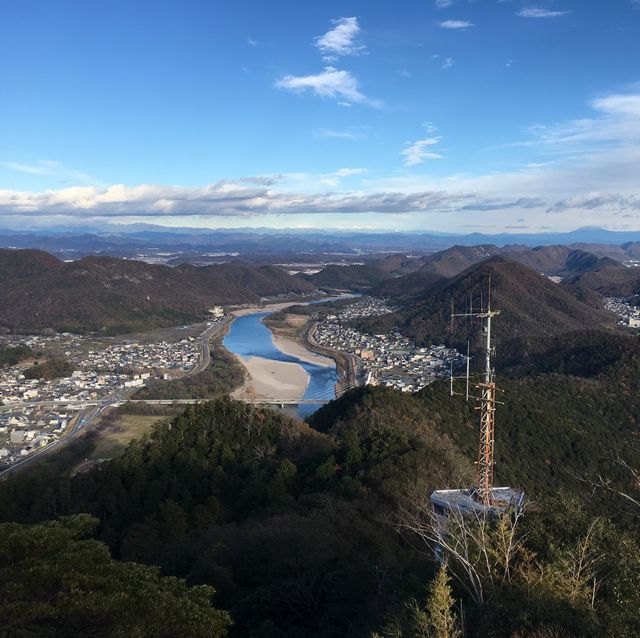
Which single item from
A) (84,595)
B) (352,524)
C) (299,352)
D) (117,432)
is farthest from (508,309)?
(84,595)

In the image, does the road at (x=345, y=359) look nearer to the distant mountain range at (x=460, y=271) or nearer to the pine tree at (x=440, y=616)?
the pine tree at (x=440, y=616)

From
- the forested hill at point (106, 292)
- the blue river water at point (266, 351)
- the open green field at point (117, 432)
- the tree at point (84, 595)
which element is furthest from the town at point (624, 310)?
the tree at point (84, 595)

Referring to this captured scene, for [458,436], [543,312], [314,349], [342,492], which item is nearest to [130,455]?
[342,492]

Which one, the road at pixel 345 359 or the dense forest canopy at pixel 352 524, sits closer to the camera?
the dense forest canopy at pixel 352 524

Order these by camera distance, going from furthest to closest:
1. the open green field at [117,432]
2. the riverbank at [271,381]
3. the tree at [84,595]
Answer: the riverbank at [271,381]
the open green field at [117,432]
the tree at [84,595]

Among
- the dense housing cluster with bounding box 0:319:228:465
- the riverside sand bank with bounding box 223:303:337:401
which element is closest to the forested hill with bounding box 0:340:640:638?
the dense housing cluster with bounding box 0:319:228:465

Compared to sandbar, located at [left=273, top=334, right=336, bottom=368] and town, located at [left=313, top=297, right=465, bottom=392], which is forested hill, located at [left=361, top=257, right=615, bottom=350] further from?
sandbar, located at [left=273, top=334, right=336, bottom=368]
